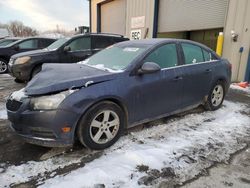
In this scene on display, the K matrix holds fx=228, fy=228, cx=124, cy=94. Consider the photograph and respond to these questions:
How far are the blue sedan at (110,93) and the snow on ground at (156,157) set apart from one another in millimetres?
254

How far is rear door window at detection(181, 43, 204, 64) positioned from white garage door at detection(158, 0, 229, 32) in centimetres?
567

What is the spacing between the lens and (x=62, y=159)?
288 cm

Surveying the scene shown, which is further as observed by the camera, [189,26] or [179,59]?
[189,26]

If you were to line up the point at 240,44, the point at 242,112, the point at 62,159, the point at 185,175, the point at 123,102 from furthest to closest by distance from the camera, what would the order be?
the point at 240,44 < the point at 242,112 < the point at 123,102 < the point at 62,159 < the point at 185,175

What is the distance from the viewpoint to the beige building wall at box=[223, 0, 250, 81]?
317 inches

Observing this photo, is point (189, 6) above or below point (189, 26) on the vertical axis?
above

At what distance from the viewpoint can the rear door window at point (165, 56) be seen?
3.65m

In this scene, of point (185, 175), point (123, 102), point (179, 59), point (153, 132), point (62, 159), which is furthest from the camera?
point (179, 59)

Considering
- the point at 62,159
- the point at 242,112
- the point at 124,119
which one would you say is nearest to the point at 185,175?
the point at 124,119

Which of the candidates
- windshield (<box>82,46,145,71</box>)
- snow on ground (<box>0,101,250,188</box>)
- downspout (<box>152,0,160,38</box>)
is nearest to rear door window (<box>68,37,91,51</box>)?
windshield (<box>82,46,145,71</box>)

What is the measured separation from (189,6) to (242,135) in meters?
8.45

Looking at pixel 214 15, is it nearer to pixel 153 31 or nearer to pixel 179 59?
pixel 153 31

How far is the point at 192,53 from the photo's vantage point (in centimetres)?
434

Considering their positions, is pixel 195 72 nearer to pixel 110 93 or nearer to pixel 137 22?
pixel 110 93
